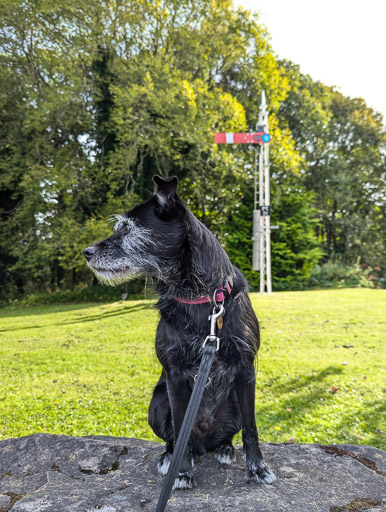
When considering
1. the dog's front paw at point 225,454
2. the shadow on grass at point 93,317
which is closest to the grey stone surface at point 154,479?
the dog's front paw at point 225,454

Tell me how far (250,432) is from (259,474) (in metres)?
0.23

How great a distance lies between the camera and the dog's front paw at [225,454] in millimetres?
2502

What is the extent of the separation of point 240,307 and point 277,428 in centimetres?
262

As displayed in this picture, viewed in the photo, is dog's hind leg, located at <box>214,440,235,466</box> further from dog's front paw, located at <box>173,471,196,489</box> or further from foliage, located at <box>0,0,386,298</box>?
foliage, located at <box>0,0,386,298</box>

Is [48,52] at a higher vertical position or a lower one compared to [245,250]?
higher

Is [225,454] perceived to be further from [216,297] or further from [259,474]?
[216,297]

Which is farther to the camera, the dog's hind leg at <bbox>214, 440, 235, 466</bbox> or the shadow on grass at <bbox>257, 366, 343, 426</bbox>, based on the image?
the shadow on grass at <bbox>257, 366, 343, 426</bbox>

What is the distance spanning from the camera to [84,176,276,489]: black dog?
2.24 meters

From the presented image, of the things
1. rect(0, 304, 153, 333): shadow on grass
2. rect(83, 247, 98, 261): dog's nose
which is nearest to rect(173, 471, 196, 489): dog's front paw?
rect(83, 247, 98, 261): dog's nose

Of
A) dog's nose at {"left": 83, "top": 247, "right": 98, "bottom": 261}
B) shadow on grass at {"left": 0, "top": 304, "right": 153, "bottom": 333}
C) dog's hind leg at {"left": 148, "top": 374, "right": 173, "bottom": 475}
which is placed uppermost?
dog's nose at {"left": 83, "top": 247, "right": 98, "bottom": 261}

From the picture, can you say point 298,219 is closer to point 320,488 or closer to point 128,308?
point 128,308

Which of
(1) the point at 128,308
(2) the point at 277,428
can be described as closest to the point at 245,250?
(1) the point at 128,308

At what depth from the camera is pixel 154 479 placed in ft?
7.63

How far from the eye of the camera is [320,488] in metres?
2.13
